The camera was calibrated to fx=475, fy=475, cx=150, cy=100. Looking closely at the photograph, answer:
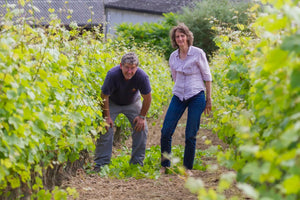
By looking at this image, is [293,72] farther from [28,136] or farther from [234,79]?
[234,79]

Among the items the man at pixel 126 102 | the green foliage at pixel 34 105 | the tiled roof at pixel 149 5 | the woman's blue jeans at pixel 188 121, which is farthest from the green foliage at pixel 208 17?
the green foliage at pixel 34 105

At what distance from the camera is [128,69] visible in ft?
19.6

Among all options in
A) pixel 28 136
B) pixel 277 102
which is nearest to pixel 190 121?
pixel 28 136

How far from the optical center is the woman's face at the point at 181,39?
6176mm

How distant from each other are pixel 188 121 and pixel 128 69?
1013 mm

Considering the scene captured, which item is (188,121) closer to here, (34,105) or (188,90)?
(188,90)

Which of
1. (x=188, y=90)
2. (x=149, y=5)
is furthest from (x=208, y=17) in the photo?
(x=188, y=90)

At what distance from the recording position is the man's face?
594cm

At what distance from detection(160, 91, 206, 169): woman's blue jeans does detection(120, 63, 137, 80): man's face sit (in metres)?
0.68

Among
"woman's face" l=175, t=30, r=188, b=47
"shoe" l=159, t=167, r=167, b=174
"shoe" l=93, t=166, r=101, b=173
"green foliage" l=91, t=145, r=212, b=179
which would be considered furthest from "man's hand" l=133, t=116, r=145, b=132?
"woman's face" l=175, t=30, r=188, b=47

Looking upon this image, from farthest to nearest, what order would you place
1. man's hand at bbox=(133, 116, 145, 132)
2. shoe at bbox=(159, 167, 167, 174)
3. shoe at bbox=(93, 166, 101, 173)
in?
man's hand at bbox=(133, 116, 145, 132) < shoe at bbox=(93, 166, 101, 173) < shoe at bbox=(159, 167, 167, 174)

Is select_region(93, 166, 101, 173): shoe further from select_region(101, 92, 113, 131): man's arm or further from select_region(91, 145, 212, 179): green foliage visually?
select_region(101, 92, 113, 131): man's arm

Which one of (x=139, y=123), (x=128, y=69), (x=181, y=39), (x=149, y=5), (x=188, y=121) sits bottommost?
(x=139, y=123)

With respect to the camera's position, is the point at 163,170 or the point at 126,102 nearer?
the point at 163,170
